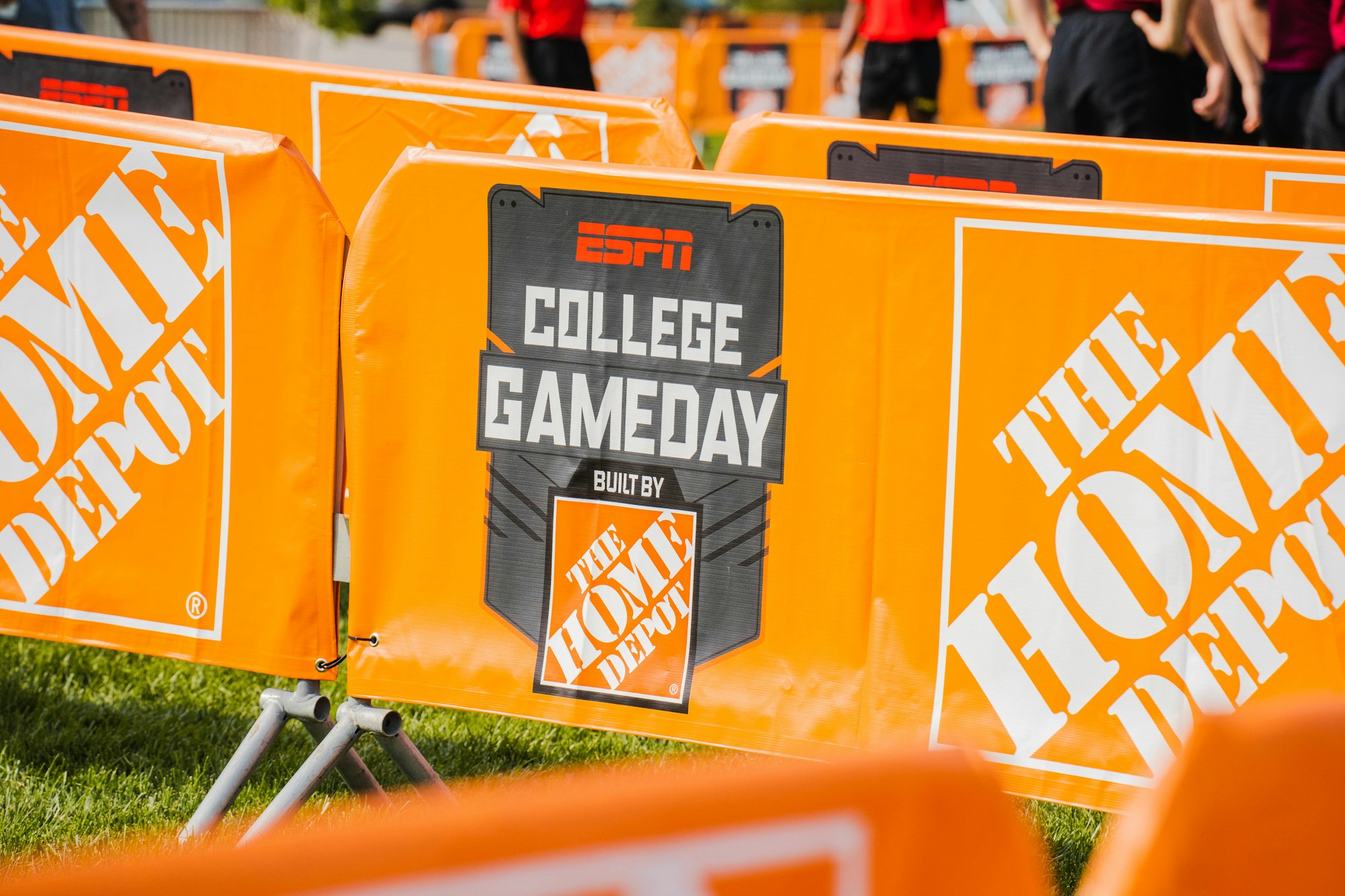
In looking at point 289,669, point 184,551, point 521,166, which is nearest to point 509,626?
point 289,669

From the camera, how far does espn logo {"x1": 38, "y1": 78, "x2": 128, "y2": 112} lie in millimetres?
4828

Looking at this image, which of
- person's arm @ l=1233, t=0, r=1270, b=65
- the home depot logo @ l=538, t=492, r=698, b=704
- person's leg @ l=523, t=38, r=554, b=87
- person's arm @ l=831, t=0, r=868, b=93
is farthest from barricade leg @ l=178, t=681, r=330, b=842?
person's arm @ l=831, t=0, r=868, b=93

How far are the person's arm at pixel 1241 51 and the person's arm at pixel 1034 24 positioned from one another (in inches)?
31.6

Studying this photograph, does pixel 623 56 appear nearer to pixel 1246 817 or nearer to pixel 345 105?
pixel 345 105

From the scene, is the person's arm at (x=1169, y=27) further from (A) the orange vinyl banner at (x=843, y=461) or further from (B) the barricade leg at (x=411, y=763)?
(B) the barricade leg at (x=411, y=763)

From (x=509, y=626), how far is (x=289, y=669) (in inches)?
19.0

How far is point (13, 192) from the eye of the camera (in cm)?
292

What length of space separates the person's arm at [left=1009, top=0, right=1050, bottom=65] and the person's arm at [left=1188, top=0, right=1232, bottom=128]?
3.24 feet

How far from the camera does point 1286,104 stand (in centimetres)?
631

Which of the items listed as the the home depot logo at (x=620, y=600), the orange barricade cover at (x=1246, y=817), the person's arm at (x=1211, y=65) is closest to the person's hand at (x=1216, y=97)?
the person's arm at (x=1211, y=65)

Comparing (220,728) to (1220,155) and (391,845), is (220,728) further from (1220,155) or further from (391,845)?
(1220,155)

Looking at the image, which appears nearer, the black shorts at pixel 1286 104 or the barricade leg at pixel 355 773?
the barricade leg at pixel 355 773

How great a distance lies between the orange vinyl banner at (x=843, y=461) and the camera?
2420mm

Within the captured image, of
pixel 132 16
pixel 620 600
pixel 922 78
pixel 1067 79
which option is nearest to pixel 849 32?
pixel 922 78
